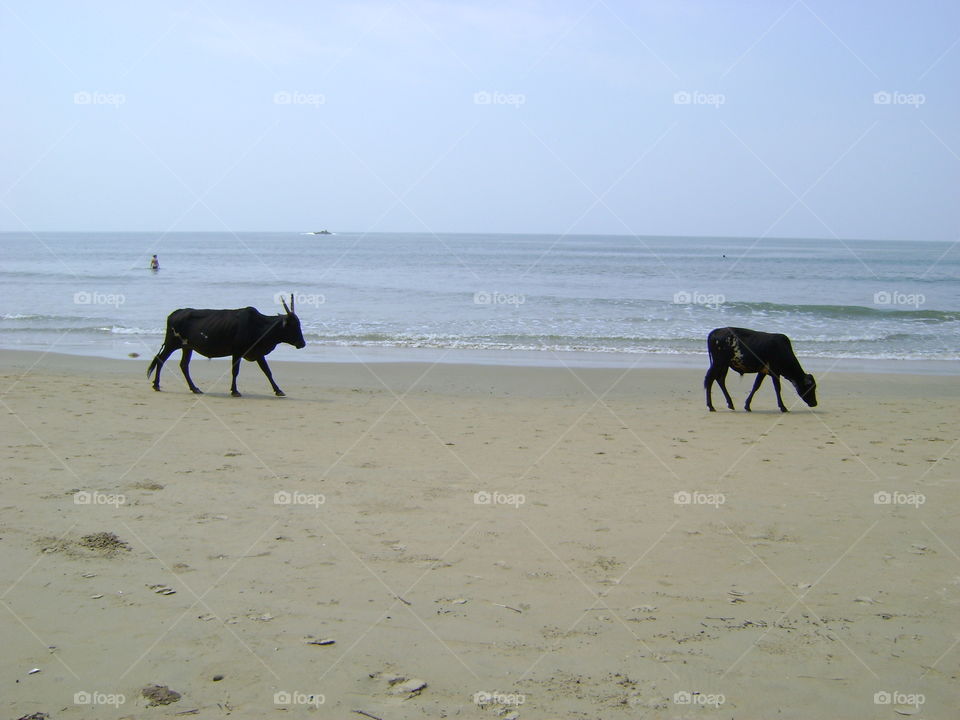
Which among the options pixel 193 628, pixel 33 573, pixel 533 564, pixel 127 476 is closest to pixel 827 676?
pixel 533 564

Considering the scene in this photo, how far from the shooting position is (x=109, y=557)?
17.9 ft

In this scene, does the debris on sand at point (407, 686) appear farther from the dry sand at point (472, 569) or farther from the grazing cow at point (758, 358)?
the grazing cow at point (758, 358)

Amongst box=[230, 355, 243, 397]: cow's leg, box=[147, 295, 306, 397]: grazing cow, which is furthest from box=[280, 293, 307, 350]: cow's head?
box=[230, 355, 243, 397]: cow's leg

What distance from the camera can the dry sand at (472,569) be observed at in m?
4.04

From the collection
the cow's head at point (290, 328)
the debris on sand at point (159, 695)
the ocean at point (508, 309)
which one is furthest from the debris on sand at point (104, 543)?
the ocean at point (508, 309)

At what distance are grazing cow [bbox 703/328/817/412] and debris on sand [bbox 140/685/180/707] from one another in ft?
31.5

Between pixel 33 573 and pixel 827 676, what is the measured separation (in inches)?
177

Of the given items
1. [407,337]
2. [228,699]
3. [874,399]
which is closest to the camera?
[228,699]

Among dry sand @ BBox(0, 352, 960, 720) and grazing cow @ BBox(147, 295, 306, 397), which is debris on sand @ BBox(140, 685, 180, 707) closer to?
dry sand @ BBox(0, 352, 960, 720)

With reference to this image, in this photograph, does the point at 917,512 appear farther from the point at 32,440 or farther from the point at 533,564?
the point at 32,440

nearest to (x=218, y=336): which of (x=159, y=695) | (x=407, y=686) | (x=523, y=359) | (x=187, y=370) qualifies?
(x=187, y=370)

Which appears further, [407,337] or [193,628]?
[407,337]

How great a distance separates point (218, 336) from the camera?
Result: 506 inches

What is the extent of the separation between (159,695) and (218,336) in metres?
9.51
